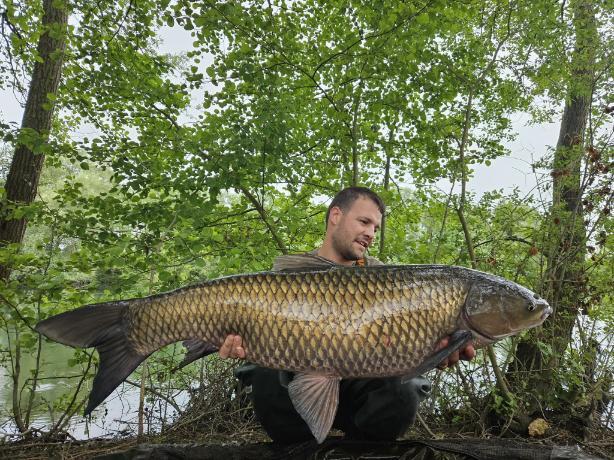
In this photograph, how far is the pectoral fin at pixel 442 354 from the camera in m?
1.29

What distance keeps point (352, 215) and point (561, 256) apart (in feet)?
5.66

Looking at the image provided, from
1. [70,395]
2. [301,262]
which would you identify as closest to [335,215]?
[301,262]

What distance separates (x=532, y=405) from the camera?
273 cm

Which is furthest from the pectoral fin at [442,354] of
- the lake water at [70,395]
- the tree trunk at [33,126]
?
the tree trunk at [33,126]

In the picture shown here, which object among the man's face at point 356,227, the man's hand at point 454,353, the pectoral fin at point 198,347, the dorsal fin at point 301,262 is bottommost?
the pectoral fin at point 198,347

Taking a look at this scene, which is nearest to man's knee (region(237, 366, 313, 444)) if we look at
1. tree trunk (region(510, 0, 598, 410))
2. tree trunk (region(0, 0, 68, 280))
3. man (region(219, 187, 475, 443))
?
man (region(219, 187, 475, 443))

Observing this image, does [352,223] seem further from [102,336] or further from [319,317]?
[102,336]

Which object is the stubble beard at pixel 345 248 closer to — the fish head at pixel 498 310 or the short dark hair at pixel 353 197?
→ the short dark hair at pixel 353 197

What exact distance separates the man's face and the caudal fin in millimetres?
963

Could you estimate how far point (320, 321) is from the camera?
1.35m

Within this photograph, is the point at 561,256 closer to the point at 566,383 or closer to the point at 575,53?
the point at 566,383

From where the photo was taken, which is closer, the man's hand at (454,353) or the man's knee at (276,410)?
the man's hand at (454,353)

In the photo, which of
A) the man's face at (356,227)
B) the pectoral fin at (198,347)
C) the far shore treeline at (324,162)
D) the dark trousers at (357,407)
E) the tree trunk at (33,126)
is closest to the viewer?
the pectoral fin at (198,347)

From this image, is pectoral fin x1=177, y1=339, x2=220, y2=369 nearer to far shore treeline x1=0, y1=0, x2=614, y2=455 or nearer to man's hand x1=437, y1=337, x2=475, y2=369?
man's hand x1=437, y1=337, x2=475, y2=369
